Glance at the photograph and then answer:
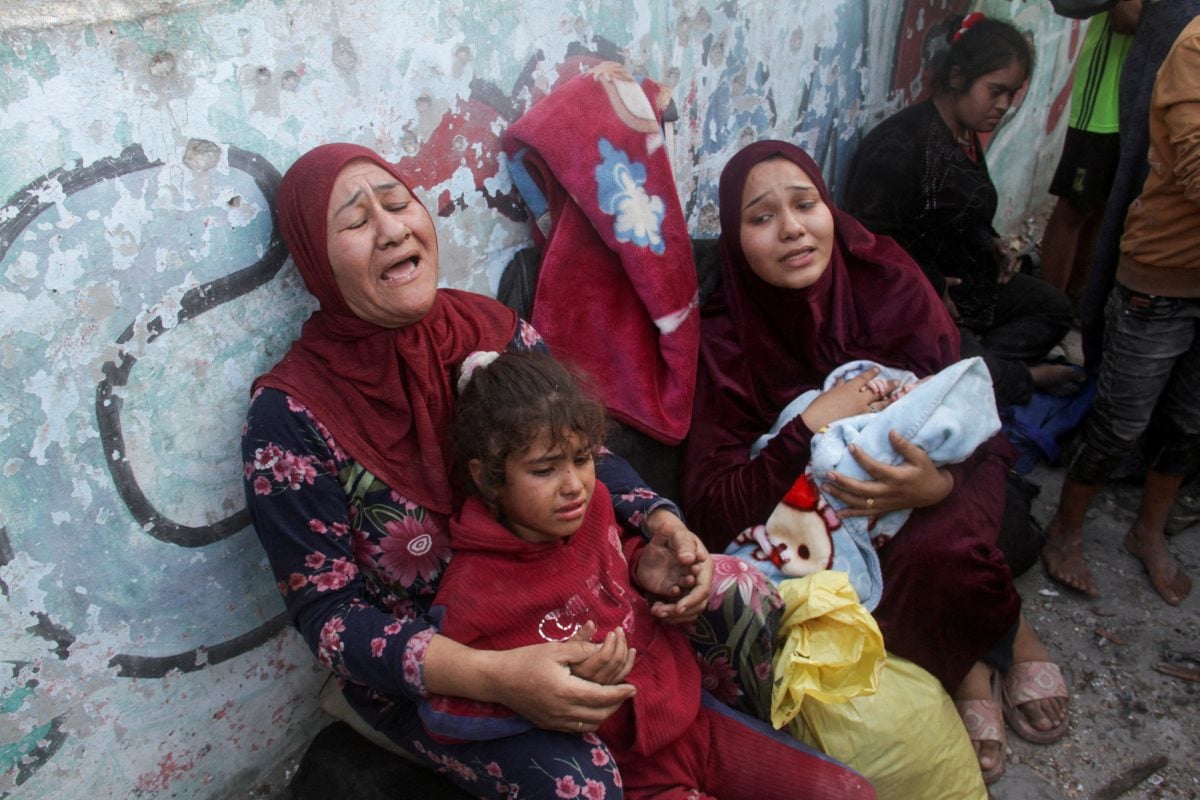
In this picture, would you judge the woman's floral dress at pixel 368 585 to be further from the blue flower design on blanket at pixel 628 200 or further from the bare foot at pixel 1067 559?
the bare foot at pixel 1067 559

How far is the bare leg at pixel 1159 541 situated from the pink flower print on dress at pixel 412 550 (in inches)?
95.2

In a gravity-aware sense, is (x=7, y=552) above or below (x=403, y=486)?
above

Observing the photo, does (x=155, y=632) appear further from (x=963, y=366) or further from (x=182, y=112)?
(x=963, y=366)

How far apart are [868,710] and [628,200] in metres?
1.46

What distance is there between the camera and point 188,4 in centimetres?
171

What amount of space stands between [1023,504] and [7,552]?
2.72 m

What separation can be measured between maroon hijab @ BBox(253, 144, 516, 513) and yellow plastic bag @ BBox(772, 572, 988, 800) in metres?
0.87

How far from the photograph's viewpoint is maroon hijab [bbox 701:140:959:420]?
2.65m

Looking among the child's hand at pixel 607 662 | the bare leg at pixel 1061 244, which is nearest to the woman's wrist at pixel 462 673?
the child's hand at pixel 607 662

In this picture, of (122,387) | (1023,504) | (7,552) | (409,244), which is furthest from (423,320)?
(1023,504)

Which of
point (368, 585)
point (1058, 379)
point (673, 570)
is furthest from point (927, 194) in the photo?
point (368, 585)

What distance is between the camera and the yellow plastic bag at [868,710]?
83.1 inches

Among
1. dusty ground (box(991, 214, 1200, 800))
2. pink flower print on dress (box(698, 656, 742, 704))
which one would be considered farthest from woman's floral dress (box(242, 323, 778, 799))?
dusty ground (box(991, 214, 1200, 800))

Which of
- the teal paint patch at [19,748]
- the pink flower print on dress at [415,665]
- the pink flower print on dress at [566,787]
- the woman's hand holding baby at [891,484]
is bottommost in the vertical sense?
the pink flower print on dress at [566,787]
